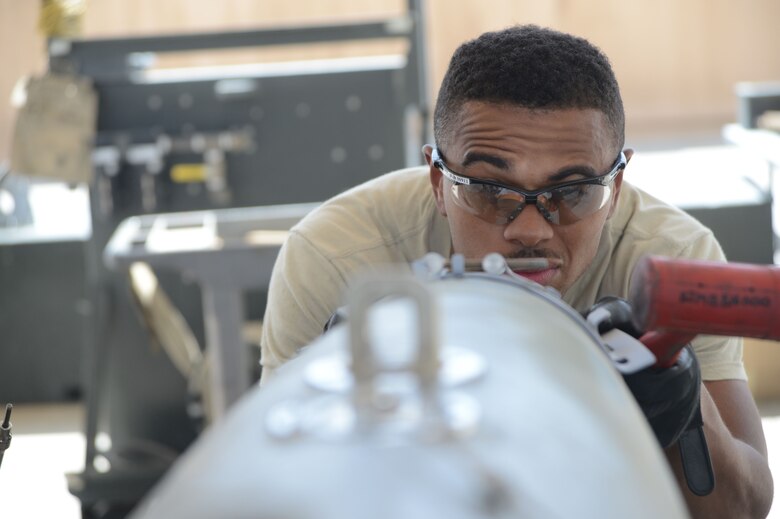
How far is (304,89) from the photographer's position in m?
2.94

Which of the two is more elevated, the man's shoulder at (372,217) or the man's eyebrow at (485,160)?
the man's eyebrow at (485,160)

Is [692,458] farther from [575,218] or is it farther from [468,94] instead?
[468,94]

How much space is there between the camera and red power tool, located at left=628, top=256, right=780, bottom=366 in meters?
0.67

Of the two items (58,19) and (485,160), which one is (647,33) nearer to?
(58,19)

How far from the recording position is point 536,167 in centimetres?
112

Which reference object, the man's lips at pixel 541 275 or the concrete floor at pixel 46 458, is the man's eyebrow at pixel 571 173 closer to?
the man's lips at pixel 541 275

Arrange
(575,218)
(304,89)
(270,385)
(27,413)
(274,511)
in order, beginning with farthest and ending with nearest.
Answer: (27,413) < (304,89) < (575,218) < (270,385) < (274,511)

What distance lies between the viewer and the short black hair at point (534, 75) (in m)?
1.14

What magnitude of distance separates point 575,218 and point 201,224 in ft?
5.02

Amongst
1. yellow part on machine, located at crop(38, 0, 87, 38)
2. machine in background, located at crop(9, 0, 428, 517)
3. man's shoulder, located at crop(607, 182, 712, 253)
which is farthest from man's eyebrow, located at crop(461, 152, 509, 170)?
yellow part on machine, located at crop(38, 0, 87, 38)

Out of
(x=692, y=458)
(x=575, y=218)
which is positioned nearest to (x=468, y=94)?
(x=575, y=218)

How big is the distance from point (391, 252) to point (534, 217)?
235mm

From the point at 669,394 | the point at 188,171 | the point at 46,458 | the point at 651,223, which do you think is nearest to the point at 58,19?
the point at 188,171

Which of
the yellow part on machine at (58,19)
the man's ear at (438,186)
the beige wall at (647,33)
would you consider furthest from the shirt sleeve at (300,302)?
the beige wall at (647,33)
